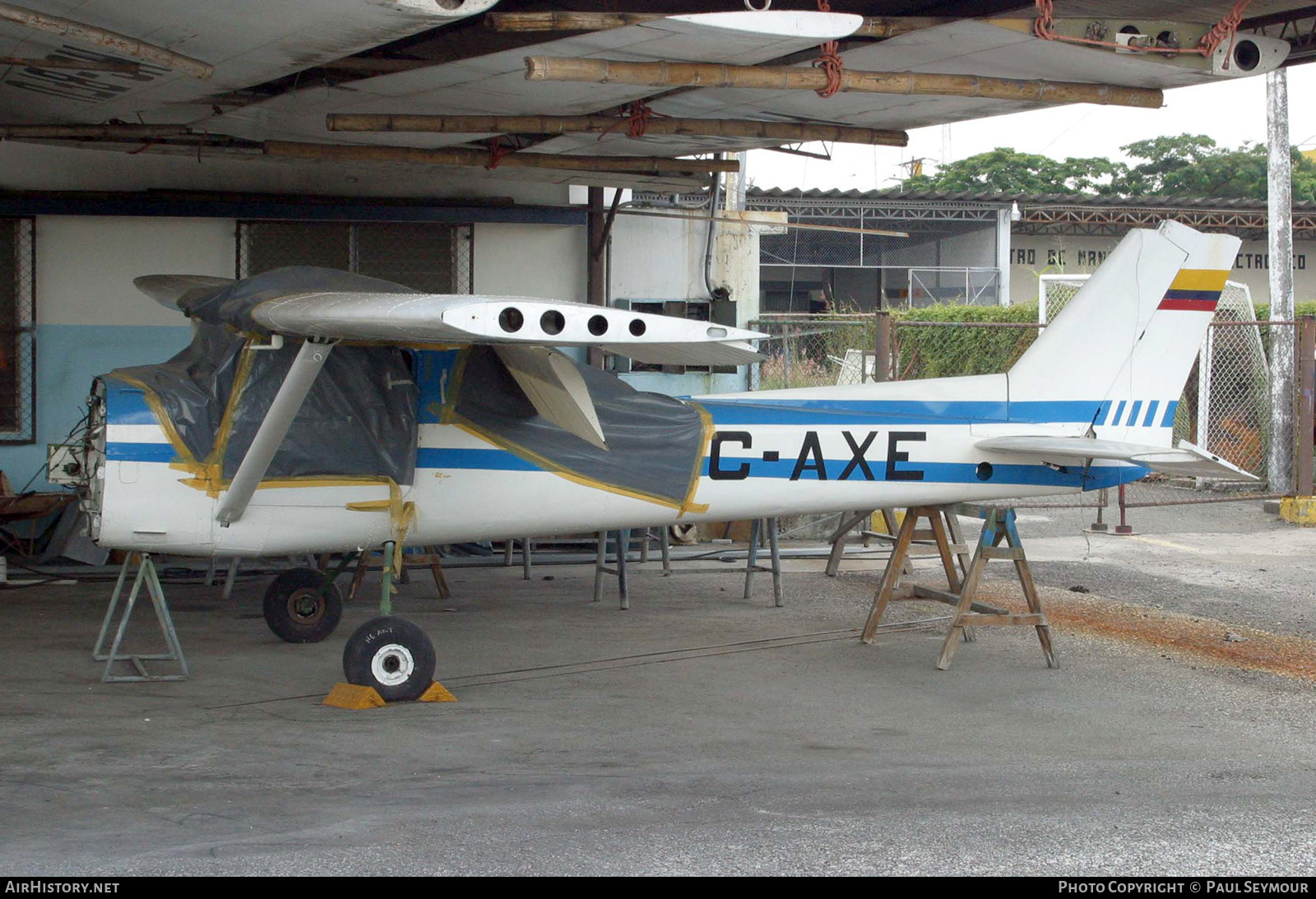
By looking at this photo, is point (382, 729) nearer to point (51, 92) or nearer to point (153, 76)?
point (153, 76)

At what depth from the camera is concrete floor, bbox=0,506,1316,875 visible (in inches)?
185

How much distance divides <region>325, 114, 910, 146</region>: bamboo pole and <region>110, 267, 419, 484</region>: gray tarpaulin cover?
2130 millimetres

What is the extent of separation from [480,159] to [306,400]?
13.3 ft

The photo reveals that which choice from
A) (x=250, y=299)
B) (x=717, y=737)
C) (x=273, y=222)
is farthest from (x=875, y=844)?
(x=273, y=222)

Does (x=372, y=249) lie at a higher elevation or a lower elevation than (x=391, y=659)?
higher

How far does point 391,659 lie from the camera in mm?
6938

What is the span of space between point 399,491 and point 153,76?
10.3 feet

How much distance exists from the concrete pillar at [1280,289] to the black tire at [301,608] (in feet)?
40.0

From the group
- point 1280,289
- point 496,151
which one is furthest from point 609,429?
point 1280,289

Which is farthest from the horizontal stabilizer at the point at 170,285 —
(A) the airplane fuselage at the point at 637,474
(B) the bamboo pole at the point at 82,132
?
(A) the airplane fuselage at the point at 637,474

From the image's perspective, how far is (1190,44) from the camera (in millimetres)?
8430

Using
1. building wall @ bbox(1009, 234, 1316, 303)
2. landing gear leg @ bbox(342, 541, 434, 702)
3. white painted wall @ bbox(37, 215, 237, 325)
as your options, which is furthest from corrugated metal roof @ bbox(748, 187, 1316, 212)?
landing gear leg @ bbox(342, 541, 434, 702)

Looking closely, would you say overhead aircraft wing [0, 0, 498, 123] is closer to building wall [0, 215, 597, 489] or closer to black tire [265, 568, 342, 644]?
building wall [0, 215, 597, 489]

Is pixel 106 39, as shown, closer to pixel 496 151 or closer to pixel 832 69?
pixel 496 151
